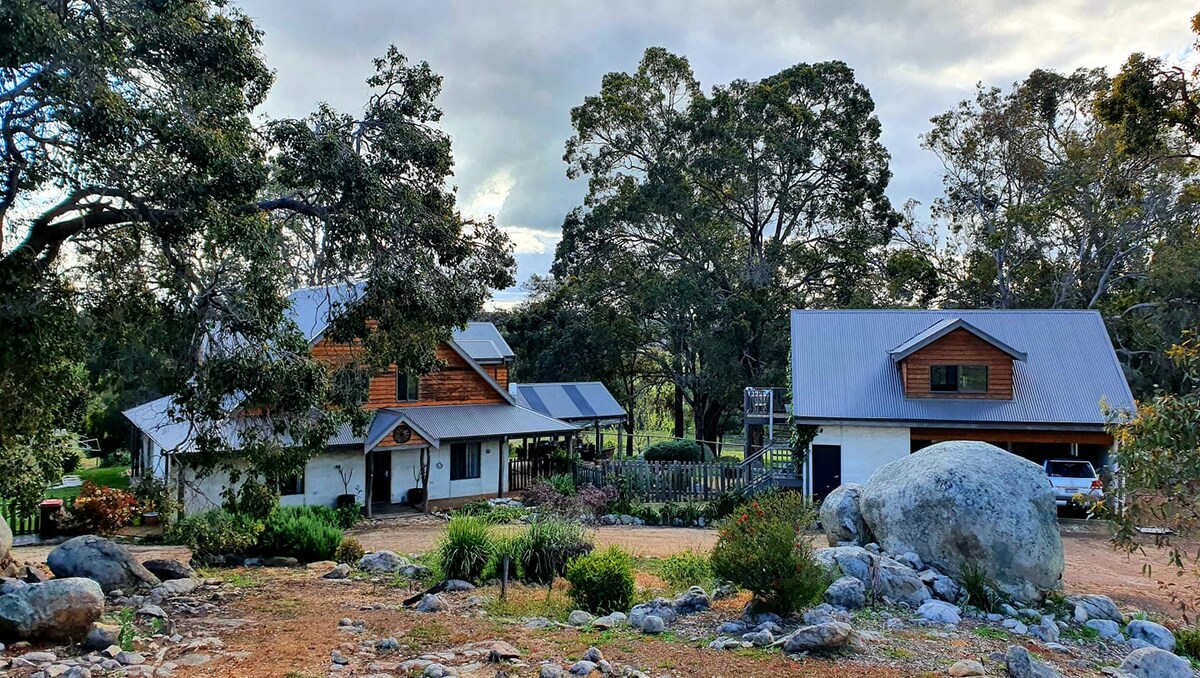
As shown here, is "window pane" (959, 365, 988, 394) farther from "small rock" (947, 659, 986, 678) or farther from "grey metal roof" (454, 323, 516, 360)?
"small rock" (947, 659, 986, 678)

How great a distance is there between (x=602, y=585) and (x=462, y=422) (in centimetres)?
1580

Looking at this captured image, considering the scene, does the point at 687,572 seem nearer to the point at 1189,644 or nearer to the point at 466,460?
the point at 1189,644

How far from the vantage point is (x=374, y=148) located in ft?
40.4

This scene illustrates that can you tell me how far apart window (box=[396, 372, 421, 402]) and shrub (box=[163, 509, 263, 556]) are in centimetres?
1086

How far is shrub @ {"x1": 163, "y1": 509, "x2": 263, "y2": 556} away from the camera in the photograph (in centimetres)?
1279

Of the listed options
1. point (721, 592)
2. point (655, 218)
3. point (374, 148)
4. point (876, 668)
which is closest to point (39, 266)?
point (374, 148)

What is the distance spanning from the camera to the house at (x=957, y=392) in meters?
22.5

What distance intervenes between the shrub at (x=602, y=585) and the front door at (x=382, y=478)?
1529 cm

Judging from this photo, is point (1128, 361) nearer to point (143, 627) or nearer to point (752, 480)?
point (752, 480)

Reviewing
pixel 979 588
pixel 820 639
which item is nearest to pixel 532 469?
pixel 979 588

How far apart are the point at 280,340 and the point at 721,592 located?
23.1ft

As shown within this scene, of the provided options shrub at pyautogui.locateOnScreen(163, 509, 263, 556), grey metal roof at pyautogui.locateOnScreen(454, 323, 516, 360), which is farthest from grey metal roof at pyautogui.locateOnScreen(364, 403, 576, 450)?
shrub at pyautogui.locateOnScreen(163, 509, 263, 556)

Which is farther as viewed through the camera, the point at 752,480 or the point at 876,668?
the point at 752,480

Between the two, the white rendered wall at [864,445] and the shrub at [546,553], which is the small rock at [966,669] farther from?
the white rendered wall at [864,445]
